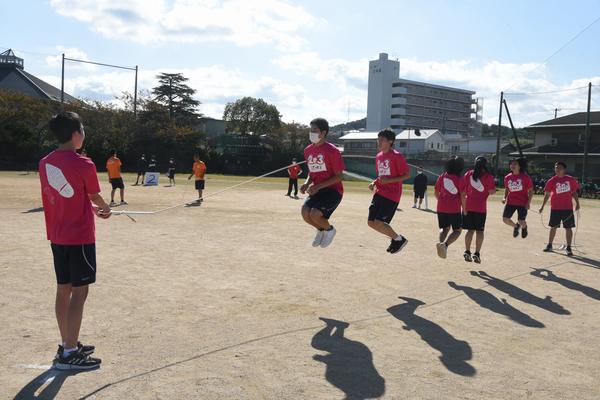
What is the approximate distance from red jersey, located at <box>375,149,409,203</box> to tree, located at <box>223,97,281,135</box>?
237 ft

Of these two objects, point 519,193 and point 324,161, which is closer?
point 324,161

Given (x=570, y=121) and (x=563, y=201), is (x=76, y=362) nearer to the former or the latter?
(x=563, y=201)

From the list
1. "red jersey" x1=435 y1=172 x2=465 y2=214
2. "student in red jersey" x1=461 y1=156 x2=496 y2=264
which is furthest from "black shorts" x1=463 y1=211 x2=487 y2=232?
"red jersey" x1=435 y1=172 x2=465 y2=214

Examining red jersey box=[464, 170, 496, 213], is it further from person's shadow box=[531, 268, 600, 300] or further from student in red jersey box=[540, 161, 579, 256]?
student in red jersey box=[540, 161, 579, 256]

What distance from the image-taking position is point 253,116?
80.9 meters

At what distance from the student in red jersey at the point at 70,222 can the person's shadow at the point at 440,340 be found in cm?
328

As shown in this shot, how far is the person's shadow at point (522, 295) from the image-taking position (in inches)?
284

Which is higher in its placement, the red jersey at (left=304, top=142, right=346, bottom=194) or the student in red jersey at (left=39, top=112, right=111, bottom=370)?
the red jersey at (left=304, top=142, right=346, bottom=194)

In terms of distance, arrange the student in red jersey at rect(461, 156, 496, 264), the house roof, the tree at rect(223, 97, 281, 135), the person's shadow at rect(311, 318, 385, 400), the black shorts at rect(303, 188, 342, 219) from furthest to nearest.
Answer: the tree at rect(223, 97, 281, 135), the house roof, the student in red jersey at rect(461, 156, 496, 264), the black shorts at rect(303, 188, 342, 219), the person's shadow at rect(311, 318, 385, 400)

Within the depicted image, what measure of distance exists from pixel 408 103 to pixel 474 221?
124277 millimetres

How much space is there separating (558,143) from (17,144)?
59.6 m

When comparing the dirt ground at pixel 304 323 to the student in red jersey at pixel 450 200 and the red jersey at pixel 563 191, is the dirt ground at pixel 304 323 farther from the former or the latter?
the red jersey at pixel 563 191

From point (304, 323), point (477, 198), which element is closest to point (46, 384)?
point (304, 323)

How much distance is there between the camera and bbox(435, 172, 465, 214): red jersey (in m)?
9.91
